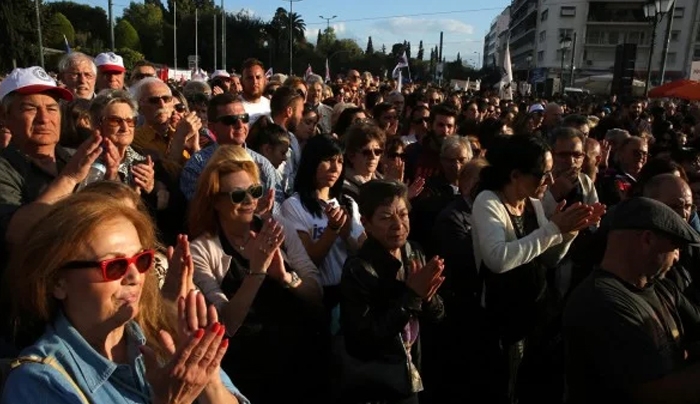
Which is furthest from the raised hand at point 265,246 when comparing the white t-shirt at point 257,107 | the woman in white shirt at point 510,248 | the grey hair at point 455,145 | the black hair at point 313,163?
the white t-shirt at point 257,107

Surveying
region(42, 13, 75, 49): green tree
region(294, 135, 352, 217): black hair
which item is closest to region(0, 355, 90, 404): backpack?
region(294, 135, 352, 217): black hair

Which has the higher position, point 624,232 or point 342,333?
point 624,232

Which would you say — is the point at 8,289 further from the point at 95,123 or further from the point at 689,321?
the point at 689,321

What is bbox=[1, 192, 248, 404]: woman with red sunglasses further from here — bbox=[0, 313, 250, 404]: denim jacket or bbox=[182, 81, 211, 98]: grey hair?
bbox=[182, 81, 211, 98]: grey hair

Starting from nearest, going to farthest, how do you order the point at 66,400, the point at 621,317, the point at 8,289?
the point at 66,400, the point at 8,289, the point at 621,317

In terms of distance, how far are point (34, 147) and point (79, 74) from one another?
2.72m

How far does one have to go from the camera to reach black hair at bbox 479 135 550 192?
11.5ft

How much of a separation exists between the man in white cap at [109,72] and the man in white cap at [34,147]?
3.07 m

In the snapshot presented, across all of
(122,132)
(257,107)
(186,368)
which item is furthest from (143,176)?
(257,107)

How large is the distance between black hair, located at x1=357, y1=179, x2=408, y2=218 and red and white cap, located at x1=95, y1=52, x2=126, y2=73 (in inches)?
159

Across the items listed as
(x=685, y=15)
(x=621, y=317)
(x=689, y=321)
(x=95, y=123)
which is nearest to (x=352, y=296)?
(x=621, y=317)

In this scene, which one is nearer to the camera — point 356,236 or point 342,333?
point 342,333

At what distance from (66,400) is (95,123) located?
8.23ft

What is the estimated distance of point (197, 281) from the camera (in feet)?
9.50
